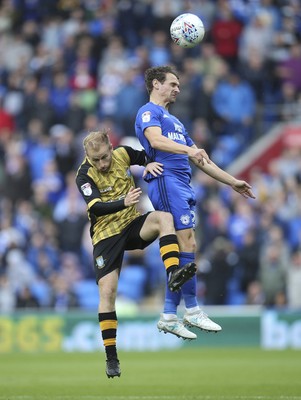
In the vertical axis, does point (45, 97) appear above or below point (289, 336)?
above

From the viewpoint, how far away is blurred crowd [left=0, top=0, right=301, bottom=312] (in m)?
20.2

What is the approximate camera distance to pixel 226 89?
2230 cm

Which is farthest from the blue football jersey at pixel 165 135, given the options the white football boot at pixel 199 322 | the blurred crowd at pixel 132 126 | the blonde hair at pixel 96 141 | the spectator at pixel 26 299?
the spectator at pixel 26 299

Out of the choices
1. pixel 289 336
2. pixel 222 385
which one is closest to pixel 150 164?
pixel 222 385

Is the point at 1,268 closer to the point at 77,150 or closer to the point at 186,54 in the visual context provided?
the point at 77,150

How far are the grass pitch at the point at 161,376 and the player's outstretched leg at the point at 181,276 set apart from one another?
5.21 ft

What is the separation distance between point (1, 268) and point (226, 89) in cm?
537

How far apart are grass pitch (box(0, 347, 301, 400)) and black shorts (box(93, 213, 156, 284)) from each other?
1.46 meters

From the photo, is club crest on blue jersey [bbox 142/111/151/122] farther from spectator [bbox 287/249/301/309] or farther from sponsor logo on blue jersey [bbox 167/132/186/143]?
spectator [bbox 287/249/301/309]

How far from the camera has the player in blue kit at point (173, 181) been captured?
39.1 ft

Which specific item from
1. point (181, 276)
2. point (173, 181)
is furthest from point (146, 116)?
point (181, 276)

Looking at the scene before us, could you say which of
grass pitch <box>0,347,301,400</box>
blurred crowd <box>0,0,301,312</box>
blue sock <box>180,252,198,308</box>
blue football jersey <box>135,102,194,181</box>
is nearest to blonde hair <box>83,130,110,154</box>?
blue football jersey <box>135,102,194,181</box>

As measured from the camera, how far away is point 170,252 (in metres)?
11.8

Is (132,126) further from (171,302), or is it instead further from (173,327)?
(173,327)
